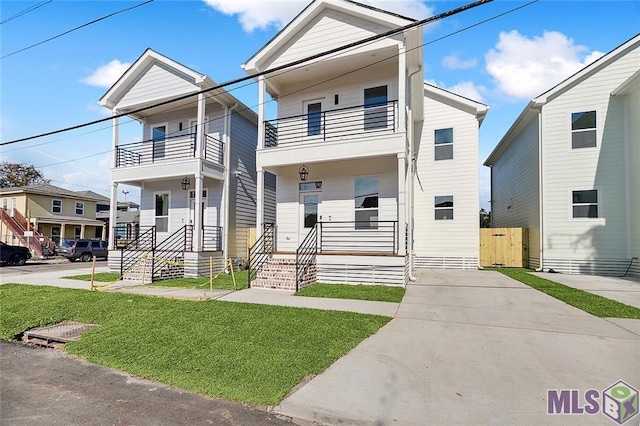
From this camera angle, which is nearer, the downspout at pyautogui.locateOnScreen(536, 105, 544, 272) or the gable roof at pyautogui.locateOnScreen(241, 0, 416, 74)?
the gable roof at pyautogui.locateOnScreen(241, 0, 416, 74)

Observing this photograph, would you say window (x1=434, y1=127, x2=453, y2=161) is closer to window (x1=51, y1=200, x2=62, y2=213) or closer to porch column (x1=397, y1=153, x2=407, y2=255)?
porch column (x1=397, y1=153, x2=407, y2=255)

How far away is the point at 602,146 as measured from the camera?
44.7 ft

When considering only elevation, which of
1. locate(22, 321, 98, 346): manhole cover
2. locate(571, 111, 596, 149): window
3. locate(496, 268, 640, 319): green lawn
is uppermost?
locate(571, 111, 596, 149): window

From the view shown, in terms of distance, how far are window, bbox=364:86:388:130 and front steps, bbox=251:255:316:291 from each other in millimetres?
5507

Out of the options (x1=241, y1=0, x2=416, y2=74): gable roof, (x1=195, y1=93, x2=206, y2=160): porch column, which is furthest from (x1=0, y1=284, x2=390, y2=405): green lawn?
(x1=241, y1=0, x2=416, y2=74): gable roof

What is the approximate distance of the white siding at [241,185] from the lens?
15617mm

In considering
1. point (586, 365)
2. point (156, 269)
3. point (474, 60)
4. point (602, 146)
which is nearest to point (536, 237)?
point (602, 146)

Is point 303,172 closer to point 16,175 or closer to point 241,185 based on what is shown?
point 241,185

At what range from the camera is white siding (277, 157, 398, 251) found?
1207cm

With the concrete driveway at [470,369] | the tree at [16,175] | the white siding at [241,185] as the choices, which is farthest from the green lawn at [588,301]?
the tree at [16,175]

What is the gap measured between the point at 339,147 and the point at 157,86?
30.0 feet

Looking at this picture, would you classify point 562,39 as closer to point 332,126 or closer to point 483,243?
point 332,126

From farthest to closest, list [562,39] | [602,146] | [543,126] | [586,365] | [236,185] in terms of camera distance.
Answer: [236,185]
[543,126]
[602,146]
[562,39]
[586,365]

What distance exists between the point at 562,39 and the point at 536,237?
10.1 m
